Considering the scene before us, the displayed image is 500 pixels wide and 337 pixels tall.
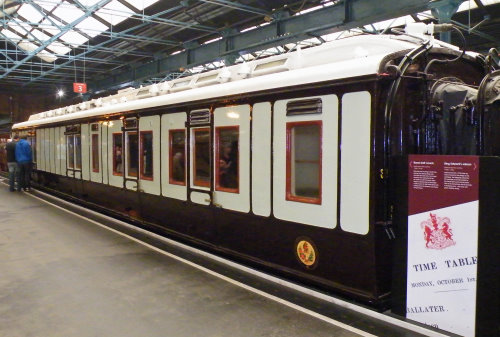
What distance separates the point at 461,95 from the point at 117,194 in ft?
24.2

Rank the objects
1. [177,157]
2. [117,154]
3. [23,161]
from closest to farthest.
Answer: [177,157] → [117,154] → [23,161]

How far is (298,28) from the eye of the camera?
12445 mm

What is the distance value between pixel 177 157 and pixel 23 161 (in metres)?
10.2

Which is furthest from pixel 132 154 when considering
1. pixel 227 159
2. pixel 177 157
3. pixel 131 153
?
pixel 227 159

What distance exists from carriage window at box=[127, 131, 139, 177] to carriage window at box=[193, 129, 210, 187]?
226 centimetres

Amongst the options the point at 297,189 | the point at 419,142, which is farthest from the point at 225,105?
the point at 419,142

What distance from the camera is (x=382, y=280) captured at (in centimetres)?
421

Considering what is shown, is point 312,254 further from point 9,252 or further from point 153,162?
point 9,252

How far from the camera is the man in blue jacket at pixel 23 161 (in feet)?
49.0

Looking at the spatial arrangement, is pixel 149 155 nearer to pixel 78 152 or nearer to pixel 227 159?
pixel 227 159

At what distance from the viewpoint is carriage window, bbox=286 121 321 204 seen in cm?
472

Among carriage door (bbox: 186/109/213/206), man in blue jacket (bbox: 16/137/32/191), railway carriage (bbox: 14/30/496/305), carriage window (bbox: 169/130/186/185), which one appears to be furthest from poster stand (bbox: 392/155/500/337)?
man in blue jacket (bbox: 16/137/32/191)

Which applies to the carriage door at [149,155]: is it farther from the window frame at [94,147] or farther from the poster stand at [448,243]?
the poster stand at [448,243]

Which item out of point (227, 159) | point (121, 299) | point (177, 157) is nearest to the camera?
point (121, 299)
